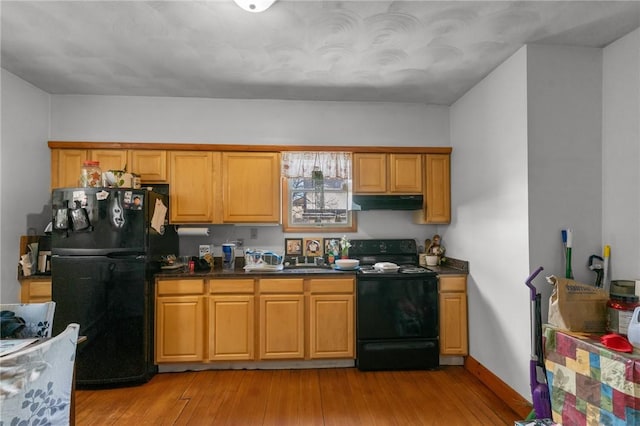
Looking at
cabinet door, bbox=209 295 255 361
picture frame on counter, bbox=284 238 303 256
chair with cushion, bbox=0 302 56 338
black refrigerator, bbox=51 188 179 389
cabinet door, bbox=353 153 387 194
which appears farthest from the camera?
picture frame on counter, bbox=284 238 303 256

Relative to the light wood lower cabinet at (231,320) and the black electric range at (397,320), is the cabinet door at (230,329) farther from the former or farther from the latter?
the black electric range at (397,320)

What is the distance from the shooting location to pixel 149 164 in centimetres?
317

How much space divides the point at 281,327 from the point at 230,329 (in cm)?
48

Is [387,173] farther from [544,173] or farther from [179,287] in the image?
[179,287]

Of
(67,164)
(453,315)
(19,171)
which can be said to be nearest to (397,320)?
(453,315)

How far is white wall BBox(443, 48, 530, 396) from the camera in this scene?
229 cm

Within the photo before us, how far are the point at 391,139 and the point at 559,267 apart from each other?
1.99 meters

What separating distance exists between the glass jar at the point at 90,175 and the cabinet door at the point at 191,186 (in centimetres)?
61

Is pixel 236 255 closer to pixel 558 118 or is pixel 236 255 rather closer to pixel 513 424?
pixel 513 424

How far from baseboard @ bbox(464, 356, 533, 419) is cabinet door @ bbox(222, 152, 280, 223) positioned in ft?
7.73

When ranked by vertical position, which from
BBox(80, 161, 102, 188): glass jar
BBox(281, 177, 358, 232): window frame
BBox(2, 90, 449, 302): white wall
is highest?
BBox(2, 90, 449, 302): white wall

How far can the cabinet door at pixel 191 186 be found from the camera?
10.4 feet

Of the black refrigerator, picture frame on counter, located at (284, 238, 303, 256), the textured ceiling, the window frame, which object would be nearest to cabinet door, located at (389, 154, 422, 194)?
the window frame

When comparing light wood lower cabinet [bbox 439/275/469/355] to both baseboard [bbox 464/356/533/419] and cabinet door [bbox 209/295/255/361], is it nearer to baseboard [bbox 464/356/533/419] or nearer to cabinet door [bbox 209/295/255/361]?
baseboard [bbox 464/356/533/419]
